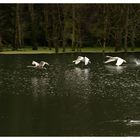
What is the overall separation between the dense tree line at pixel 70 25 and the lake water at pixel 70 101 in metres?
12.6

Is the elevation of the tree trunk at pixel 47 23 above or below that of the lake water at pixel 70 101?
below

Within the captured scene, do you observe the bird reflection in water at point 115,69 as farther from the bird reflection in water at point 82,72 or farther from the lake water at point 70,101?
the bird reflection in water at point 82,72

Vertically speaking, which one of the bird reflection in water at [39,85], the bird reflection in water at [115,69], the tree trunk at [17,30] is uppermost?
the bird reflection in water at [39,85]

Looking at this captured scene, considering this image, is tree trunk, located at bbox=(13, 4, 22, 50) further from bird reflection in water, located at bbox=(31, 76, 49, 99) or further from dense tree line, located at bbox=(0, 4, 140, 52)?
bird reflection in water, located at bbox=(31, 76, 49, 99)

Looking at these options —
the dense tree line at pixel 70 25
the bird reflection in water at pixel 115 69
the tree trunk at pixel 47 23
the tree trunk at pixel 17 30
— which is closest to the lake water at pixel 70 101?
the bird reflection in water at pixel 115 69

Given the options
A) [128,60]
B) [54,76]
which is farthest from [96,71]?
[128,60]

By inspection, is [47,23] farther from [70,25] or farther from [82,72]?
[82,72]

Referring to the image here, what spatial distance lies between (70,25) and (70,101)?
2318cm

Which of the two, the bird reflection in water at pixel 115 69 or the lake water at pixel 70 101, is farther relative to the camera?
the bird reflection in water at pixel 115 69

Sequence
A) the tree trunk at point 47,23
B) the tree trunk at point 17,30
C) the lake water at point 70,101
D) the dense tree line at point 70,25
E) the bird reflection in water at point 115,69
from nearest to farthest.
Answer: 1. the lake water at point 70,101
2. the bird reflection in water at point 115,69
3. the dense tree line at point 70,25
4. the tree trunk at point 17,30
5. the tree trunk at point 47,23

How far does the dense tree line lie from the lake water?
12.6 m

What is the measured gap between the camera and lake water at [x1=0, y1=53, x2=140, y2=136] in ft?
37.7

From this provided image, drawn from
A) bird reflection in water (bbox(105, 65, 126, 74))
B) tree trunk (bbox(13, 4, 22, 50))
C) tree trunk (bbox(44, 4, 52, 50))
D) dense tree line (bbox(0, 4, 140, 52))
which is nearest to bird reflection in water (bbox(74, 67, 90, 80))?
bird reflection in water (bbox(105, 65, 126, 74))

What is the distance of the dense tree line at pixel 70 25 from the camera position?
1430 inches
